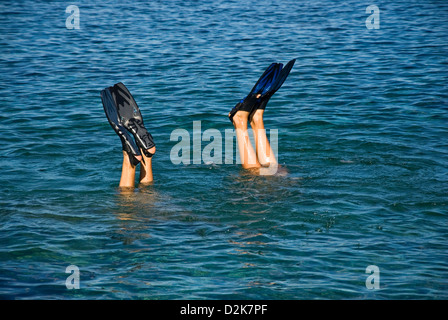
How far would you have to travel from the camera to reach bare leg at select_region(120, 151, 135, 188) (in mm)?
9047

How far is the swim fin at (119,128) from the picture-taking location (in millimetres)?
8727

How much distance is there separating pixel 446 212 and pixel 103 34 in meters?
16.0

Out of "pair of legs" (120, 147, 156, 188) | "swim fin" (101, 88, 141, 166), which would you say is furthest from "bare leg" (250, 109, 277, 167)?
"swim fin" (101, 88, 141, 166)

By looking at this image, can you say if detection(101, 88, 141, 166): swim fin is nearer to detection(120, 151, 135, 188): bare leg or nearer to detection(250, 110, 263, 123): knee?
detection(120, 151, 135, 188): bare leg

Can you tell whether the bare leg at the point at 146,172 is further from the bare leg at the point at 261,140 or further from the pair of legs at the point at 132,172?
the bare leg at the point at 261,140

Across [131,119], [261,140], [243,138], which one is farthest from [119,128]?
[261,140]

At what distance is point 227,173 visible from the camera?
10453 mm

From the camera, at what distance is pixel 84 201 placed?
A: 30.8 ft

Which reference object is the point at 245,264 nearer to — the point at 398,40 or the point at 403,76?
the point at 403,76

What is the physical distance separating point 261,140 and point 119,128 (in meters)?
2.40

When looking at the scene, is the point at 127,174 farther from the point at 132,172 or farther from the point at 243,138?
the point at 243,138

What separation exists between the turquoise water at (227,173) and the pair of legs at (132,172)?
9.2 inches

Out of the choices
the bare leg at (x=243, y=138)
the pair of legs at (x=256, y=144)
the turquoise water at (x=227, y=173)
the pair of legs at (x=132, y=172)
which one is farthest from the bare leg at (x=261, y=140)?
the pair of legs at (x=132, y=172)
